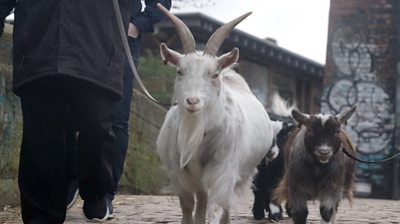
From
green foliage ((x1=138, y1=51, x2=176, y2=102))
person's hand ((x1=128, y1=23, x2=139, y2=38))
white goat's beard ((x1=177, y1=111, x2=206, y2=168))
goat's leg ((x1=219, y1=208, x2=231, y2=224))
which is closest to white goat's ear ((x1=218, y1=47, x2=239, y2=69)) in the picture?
white goat's beard ((x1=177, y1=111, x2=206, y2=168))

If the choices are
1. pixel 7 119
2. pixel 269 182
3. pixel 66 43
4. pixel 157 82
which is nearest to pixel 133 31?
pixel 66 43

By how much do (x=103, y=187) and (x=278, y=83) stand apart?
20.0 metres

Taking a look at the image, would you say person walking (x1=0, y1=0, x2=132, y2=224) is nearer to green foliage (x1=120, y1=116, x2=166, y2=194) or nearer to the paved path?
the paved path

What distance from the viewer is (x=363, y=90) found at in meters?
18.5

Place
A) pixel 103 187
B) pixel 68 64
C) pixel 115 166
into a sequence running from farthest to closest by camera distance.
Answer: pixel 115 166 < pixel 103 187 < pixel 68 64

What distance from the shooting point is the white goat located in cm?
526

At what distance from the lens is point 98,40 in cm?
402

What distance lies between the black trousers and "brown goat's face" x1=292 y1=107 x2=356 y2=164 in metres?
2.91

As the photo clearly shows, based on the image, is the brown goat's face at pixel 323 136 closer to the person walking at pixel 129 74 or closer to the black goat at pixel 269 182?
the black goat at pixel 269 182

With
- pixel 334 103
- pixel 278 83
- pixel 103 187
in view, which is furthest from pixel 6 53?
pixel 278 83

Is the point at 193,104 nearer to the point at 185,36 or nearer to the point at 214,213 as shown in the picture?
the point at 185,36

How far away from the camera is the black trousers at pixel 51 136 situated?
4008mm

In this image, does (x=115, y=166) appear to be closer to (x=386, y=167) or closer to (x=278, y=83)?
(x=386, y=167)

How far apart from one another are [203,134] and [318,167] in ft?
5.67
